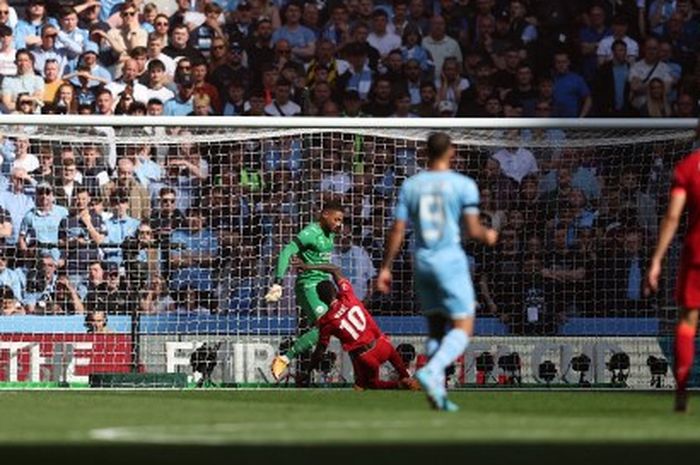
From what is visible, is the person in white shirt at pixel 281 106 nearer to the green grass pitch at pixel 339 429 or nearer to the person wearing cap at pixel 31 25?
the person wearing cap at pixel 31 25

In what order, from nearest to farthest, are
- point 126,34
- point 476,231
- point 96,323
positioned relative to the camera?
1. point 476,231
2. point 96,323
3. point 126,34

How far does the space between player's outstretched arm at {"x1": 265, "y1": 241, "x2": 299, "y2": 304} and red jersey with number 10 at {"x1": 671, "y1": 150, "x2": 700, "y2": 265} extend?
23.0 feet

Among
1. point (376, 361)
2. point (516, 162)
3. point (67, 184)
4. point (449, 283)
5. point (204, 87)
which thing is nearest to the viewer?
point (449, 283)

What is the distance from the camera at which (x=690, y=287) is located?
14.3m

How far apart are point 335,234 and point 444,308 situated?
8197 mm

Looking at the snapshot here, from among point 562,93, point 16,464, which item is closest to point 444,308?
point 16,464

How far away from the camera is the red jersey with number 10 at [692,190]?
1425 centimetres

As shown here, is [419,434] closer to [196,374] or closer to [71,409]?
[71,409]

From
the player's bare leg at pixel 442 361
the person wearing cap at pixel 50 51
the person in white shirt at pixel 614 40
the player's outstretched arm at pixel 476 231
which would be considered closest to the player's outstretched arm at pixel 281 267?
the person wearing cap at pixel 50 51

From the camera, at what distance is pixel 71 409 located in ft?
48.9

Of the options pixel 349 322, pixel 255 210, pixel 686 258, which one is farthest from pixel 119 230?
pixel 686 258

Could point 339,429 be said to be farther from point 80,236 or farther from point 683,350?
point 80,236

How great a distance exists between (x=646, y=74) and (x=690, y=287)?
37.8 feet

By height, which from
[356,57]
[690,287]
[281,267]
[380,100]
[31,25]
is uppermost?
[31,25]
